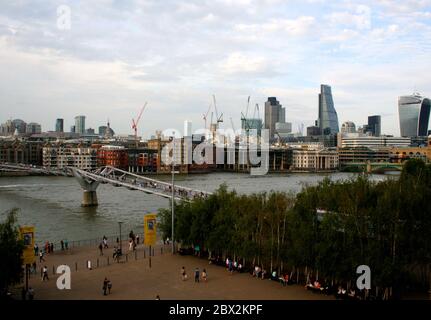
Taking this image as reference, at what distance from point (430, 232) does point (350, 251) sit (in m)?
1.67

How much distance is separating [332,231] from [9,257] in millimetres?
6720

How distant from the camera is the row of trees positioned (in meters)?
10.2

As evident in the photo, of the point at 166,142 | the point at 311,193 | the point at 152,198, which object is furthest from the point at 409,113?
the point at 311,193

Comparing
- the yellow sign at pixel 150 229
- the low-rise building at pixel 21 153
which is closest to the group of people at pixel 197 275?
the yellow sign at pixel 150 229

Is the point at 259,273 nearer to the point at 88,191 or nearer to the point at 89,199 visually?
the point at 89,199

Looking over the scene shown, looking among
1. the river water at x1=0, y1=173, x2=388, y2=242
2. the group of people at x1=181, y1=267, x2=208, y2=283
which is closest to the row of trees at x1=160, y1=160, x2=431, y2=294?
the group of people at x1=181, y1=267, x2=208, y2=283

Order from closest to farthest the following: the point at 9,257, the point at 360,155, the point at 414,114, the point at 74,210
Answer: the point at 9,257 < the point at 74,210 < the point at 360,155 < the point at 414,114

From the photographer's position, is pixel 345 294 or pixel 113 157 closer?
pixel 345 294

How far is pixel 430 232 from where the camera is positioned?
1023 cm

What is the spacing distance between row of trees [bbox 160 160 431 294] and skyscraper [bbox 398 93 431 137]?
163m

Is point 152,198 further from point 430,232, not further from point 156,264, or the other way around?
point 430,232

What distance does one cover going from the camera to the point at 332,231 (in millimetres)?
10789

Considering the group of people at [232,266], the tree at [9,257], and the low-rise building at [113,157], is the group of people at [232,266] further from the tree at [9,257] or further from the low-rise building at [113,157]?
the low-rise building at [113,157]

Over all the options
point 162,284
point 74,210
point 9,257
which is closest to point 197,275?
point 162,284
